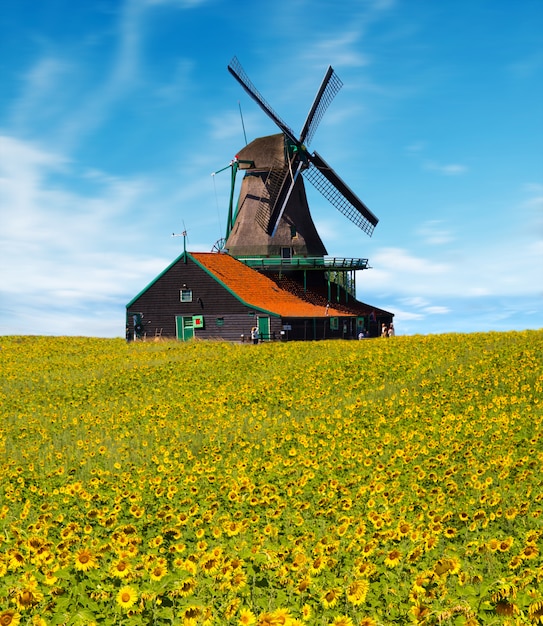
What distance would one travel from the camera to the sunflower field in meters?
5.36

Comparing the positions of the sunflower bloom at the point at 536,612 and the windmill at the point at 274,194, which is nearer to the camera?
the sunflower bloom at the point at 536,612

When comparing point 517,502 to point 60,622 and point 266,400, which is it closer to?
point 60,622

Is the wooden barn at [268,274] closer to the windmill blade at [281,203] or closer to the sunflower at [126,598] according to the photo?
the windmill blade at [281,203]

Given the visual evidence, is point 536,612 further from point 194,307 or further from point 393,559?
point 194,307

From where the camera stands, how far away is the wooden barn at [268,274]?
44.1 meters

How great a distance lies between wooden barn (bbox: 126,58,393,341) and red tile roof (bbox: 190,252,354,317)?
9cm

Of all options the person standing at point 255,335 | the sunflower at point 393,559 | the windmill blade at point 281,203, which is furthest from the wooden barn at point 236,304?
the sunflower at point 393,559

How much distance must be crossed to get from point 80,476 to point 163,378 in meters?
13.3

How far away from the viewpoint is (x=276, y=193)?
5034 cm

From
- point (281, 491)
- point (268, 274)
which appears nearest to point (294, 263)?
point (268, 274)

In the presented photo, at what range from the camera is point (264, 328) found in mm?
42750

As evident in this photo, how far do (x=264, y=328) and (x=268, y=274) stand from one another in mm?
7825

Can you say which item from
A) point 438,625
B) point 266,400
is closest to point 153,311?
point 266,400

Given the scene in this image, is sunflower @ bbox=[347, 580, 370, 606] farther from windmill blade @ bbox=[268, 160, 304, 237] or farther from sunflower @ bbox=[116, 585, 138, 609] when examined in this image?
windmill blade @ bbox=[268, 160, 304, 237]
